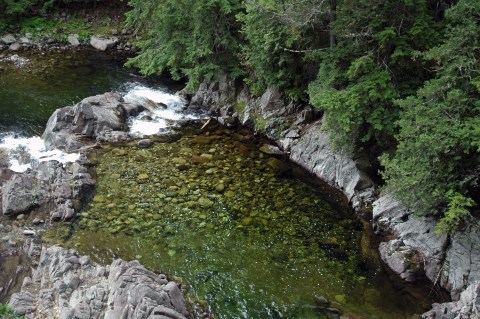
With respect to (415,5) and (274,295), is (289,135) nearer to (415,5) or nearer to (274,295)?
(415,5)

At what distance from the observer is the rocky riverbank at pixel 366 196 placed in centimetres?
1196

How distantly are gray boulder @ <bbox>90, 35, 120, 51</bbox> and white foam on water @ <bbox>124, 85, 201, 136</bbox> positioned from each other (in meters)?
8.85

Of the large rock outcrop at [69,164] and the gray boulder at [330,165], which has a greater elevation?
the gray boulder at [330,165]

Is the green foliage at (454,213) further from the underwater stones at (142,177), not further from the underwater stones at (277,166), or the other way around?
the underwater stones at (142,177)

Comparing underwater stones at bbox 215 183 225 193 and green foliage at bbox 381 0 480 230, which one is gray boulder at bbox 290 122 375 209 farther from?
underwater stones at bbox 215 183 225 193

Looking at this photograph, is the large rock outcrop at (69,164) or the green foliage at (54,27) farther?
the green foliage at (54,27)

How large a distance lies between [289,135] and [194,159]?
474 cm

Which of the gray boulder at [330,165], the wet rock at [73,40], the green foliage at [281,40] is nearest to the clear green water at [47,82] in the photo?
the wet rock at [73,40]

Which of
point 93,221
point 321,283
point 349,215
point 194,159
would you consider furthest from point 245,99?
point 321,283

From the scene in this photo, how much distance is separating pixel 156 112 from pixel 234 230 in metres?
11.6

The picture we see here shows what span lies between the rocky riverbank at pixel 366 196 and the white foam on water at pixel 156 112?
127 cm

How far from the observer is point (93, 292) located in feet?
36.0

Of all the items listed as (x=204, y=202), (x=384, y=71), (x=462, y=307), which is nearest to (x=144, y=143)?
(x=204, y=202)

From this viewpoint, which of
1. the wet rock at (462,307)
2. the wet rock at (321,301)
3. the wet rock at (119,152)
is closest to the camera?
the wet rock at (462,307)
